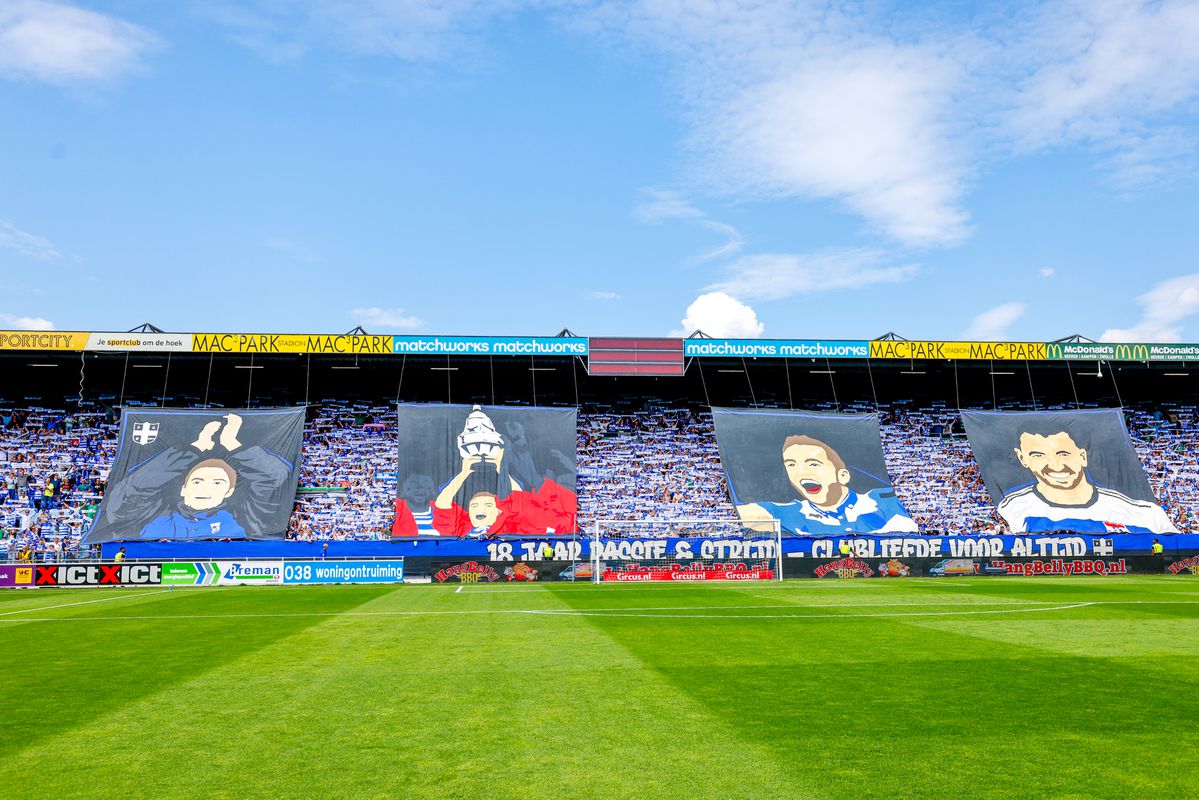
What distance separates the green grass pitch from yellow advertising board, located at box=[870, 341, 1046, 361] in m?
30.0

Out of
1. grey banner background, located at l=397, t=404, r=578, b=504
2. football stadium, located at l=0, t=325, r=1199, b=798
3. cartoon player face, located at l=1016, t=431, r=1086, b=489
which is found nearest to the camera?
football stadium, located at l=0, t=325, r=1199, b=798

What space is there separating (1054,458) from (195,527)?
143 ft

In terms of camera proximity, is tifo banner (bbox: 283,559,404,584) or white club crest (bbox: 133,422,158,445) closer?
tifo banner (bbox: 283,559,404,584)

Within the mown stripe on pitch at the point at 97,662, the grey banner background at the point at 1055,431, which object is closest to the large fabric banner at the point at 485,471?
the mown stripe on pitch at the point at 97,662

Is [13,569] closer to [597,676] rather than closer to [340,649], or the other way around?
[340,649]

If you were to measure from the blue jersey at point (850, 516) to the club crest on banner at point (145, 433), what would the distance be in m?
30.6

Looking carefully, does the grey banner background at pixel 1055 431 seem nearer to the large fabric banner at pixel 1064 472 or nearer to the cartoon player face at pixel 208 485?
the large fabric banner at pixel 1064 472

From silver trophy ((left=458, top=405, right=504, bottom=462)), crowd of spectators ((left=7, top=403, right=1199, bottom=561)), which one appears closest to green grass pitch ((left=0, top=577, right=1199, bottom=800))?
silver trophy ((left=458, top=405, right=504, bottom=462))

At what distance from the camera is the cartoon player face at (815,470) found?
4328cm

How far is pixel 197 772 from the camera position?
20.7 feet

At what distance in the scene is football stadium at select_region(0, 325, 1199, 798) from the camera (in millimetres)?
Answer: 6875

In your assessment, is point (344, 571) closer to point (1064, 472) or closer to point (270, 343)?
point (270, 343)

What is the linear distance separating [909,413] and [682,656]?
4310 cm

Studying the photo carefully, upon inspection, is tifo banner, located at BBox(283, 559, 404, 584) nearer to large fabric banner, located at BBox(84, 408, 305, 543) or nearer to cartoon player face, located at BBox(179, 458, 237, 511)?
large fabric banner, located at BBox(84, 408, 305, 543)
